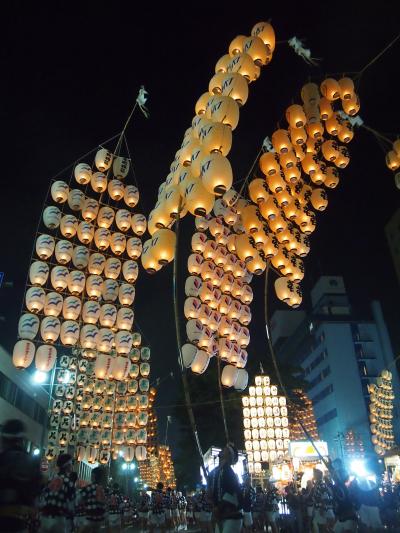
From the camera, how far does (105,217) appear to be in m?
19.3

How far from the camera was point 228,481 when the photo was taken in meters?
5.82

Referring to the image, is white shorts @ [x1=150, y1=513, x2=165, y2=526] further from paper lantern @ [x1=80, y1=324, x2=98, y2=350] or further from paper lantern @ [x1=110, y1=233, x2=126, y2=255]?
paper lantern @ [x1=110, y1=233, x2=126, y2=255]

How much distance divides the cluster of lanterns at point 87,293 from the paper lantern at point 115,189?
44 mm

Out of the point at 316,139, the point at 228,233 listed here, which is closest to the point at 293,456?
the point at 228,233

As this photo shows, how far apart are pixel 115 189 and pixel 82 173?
1.55m

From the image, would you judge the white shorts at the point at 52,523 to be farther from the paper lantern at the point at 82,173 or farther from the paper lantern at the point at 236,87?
the paper lantern at the point at 82,173

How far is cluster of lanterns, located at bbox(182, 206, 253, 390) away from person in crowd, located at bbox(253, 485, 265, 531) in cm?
361

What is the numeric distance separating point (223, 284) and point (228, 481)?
10.7 m

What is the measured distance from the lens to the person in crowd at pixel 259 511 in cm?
1380

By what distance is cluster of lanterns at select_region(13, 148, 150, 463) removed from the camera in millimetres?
16797

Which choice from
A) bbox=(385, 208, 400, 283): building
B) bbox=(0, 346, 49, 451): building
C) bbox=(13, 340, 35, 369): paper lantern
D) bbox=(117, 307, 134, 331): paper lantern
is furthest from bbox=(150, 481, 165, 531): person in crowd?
bbox=(385, 208, 400, 283): building

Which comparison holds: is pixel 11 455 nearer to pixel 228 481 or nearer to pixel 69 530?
pixel 228 481

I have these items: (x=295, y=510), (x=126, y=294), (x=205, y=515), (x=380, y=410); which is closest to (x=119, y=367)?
(x=126, y=294)

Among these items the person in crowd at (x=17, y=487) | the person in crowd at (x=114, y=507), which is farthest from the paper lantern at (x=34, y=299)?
the person in crowd at (x=17, y=487)
